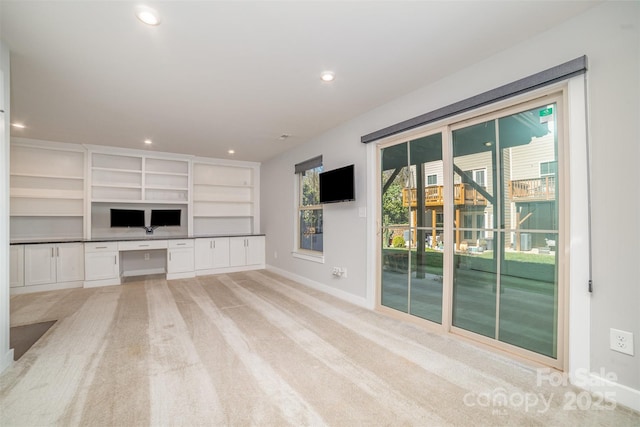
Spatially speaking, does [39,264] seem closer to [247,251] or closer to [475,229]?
[247,251]

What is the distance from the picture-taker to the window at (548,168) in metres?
2.06

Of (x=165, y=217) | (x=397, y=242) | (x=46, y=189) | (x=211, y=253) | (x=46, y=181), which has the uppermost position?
(x=46, y=181)

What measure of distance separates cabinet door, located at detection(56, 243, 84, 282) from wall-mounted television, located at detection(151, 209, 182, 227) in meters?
1.20

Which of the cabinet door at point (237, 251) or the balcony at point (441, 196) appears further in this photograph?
the cabinet door at point (237, 251)

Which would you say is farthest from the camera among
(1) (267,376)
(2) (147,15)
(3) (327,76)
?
(3) (327,76)

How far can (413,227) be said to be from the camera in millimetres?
3080

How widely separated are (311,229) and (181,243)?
8.27 ft

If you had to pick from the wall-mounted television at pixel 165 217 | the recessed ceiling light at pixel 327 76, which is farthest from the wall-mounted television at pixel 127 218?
the recessed ceiling light at pixel 327 76

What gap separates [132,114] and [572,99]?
173 inches

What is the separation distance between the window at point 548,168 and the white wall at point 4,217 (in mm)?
3987

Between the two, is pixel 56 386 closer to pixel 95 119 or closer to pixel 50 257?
pixel 95 119

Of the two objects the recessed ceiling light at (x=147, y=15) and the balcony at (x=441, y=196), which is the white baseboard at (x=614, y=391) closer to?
the balcony at (x=441, y=196)

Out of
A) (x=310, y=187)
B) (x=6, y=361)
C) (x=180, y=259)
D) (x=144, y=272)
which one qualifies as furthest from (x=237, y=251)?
(x=6, y=361)

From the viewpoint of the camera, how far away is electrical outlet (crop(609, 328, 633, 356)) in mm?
1651
